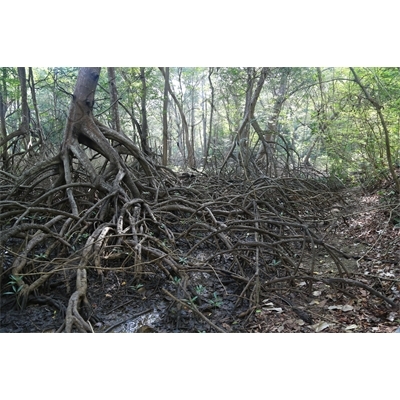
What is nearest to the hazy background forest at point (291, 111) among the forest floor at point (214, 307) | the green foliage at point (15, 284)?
the forest floor at point (214, 307)

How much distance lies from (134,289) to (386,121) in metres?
2.97

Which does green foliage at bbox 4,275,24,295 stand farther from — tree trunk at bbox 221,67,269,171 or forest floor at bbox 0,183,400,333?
tree trunk at bbox 221,67,269,171

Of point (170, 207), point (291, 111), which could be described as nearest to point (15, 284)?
point (170, 207)

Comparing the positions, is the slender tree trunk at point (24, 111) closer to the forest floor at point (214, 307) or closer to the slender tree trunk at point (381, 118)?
the forest floor at point (214, 307)

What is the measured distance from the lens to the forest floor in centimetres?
196

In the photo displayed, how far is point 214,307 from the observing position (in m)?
2.12

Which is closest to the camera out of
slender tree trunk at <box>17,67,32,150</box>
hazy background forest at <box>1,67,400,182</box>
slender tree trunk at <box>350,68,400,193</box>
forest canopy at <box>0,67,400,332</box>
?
forest canopy at <box>0,67,400,332</box>

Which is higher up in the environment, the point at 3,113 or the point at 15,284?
the point at 3,113

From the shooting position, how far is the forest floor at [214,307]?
196 centimetres

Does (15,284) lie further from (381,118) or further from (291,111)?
(291,111)

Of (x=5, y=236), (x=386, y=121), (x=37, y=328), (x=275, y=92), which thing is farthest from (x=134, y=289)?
(x=275, y=92)

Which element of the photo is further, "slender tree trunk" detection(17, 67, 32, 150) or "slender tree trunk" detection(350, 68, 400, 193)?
"slender tree trunk" detection(17, 67, 32, 150)

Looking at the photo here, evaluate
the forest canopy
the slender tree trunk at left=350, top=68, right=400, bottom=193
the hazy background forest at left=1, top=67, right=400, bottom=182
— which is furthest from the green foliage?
the slender tree trunk at left=350, top=68, right=400, bottom=193
